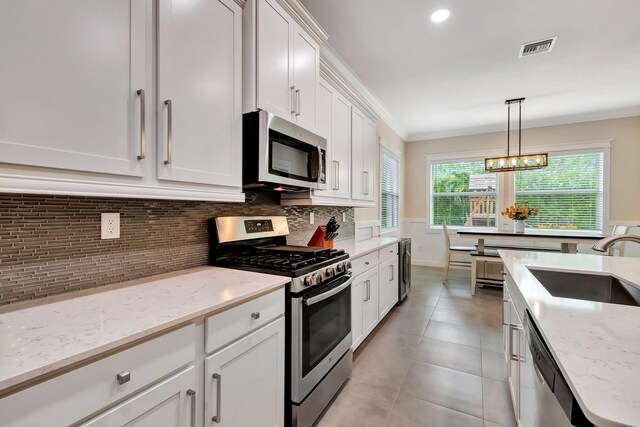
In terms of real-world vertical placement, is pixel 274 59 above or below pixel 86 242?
above

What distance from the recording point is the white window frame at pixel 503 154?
4.75 metres

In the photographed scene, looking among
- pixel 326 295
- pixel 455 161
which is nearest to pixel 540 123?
pixel 455 161

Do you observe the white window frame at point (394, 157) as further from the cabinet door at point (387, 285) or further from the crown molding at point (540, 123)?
the cabinet door at point (387, 285)

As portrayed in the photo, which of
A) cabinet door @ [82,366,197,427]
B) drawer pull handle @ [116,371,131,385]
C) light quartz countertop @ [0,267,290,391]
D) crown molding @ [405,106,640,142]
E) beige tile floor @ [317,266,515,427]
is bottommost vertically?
beige tile floor @ [317,266,515,427]

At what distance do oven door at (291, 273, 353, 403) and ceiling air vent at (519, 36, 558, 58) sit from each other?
291 centimetres

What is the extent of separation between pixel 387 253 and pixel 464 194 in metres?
3.48

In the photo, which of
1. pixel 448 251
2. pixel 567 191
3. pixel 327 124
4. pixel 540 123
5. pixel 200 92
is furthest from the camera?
pixel 540 123

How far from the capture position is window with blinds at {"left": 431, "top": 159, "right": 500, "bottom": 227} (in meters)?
5.60

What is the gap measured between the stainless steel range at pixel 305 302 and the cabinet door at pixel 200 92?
47 cm

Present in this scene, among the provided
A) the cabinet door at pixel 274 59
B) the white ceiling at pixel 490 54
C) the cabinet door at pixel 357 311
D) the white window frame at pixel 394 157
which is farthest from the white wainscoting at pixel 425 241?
the cabinet door at pixel 274 59

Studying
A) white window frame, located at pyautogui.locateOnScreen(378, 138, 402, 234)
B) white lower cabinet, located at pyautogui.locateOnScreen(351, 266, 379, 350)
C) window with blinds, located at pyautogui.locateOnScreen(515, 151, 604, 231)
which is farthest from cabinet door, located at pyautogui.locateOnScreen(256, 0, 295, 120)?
window with blinds, located at pyautogui.locateOnScreen(515, 151, 604, 231)

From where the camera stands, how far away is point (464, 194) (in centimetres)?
581

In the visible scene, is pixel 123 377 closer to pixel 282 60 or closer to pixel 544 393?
pixel 544 393

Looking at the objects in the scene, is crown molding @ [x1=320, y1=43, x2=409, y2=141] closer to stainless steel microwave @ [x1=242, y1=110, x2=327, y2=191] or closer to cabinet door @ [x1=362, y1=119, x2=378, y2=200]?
cabinet door @ [x1=362, y1=119, x2=378, y2=200]
